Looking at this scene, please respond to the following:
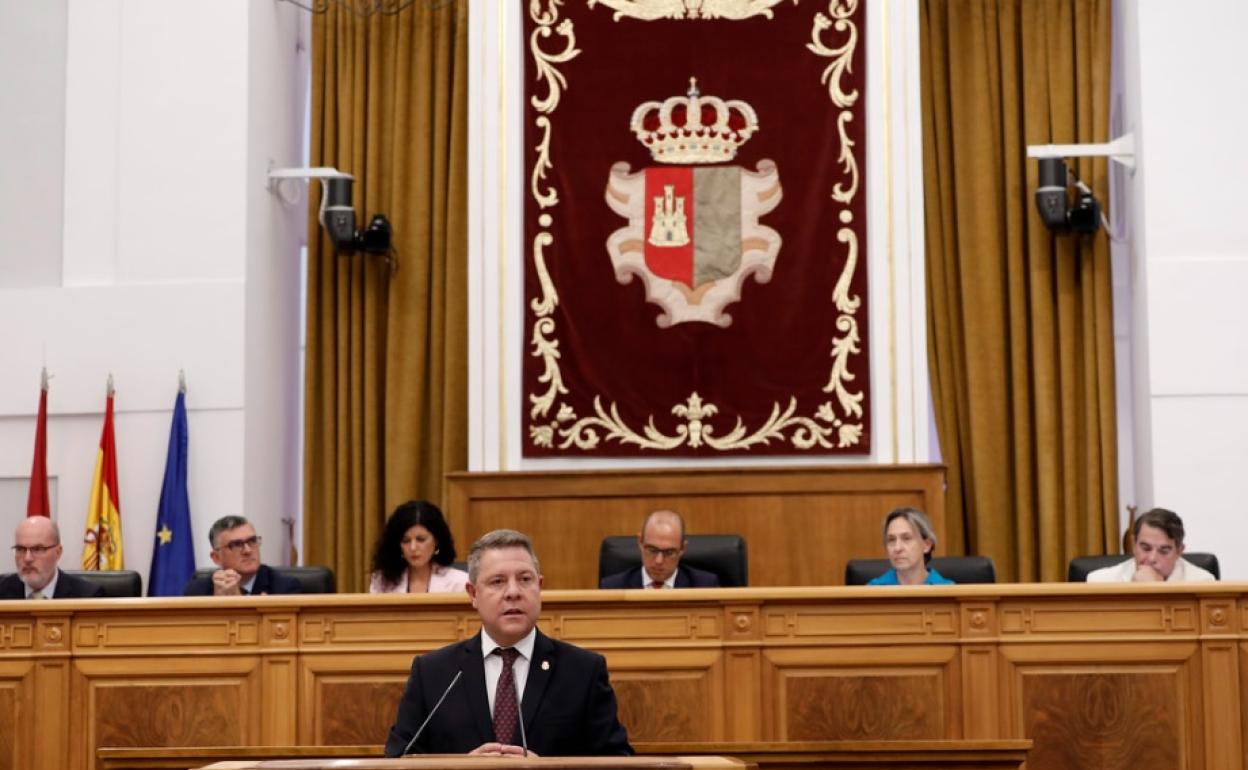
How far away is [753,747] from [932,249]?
444 cm

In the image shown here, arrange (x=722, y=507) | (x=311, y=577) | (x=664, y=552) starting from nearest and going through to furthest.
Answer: (x=664, y=552), (x=311, y=577), (x=722, y=507)

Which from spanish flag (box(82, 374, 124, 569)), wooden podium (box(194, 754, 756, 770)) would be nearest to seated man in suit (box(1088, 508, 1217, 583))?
wooden podium (box(194, 754, 756, 770))

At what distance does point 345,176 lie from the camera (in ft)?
27.7

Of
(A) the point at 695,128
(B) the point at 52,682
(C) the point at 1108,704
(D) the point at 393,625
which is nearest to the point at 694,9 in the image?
(A) the point at 695,128

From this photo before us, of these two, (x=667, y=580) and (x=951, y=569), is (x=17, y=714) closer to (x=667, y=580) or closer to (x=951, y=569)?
(x=667, y=580)

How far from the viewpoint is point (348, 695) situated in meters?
5.54

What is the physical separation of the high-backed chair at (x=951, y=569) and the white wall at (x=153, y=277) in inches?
125

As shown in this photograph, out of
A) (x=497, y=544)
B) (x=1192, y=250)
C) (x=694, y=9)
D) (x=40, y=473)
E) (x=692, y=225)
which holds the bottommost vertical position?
(x=497, y=544)

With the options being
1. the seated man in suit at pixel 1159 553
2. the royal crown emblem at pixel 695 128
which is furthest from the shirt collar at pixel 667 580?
the royal crown emblem at pixel 695 128

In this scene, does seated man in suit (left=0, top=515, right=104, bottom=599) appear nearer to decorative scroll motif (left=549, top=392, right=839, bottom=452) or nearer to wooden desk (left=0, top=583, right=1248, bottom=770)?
wooden desk (left=0, top=583, right=1248, bottom=770)

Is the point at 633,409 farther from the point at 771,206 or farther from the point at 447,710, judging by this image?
the point at 447,710

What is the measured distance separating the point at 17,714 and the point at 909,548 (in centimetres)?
294

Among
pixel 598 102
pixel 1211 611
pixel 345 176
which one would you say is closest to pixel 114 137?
pixel 345 176

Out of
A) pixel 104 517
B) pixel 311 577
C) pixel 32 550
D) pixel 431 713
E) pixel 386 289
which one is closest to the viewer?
pixel 431 713
